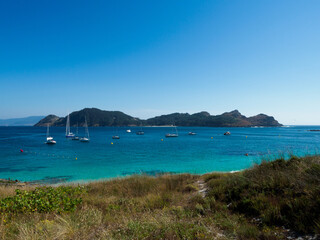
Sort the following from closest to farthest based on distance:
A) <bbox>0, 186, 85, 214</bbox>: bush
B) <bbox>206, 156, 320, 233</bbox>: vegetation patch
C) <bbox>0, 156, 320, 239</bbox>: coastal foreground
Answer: <bbox>0, 156, 320, 239</bbox>: coastal foreground < <bbox>206, 156, 320, 233</bbox>: vegetation patch < <bbox>0, 186, 85, 214</bbox>: bush

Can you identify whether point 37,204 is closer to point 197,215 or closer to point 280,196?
point 197,215

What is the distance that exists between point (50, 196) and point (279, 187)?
343 inches

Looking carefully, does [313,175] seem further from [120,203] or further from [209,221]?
[120,203]

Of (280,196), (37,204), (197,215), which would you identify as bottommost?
(197,215)

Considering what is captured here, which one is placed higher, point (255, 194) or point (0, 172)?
point (255, 194)

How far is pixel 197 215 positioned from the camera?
594 cm

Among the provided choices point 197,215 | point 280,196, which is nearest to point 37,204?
point 197,215

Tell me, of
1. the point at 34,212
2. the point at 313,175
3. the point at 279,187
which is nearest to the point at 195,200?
the point at 279,187

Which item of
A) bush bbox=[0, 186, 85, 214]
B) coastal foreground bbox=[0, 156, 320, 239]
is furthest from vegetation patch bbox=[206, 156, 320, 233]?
bush bbox=[0, 186, 85, 214]

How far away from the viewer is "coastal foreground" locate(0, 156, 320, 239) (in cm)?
430

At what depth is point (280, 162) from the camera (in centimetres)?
898

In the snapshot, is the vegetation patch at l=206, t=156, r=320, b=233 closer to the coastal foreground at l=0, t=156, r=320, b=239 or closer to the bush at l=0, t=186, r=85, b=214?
the coastal foreground at l=0, t=156, r=320, b=239

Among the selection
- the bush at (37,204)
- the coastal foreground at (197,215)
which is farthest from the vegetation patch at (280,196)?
the bush at (37,204)

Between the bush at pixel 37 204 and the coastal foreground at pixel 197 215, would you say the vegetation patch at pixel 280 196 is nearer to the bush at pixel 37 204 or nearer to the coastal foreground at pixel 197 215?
the coastal foreground at pixel 197 215
